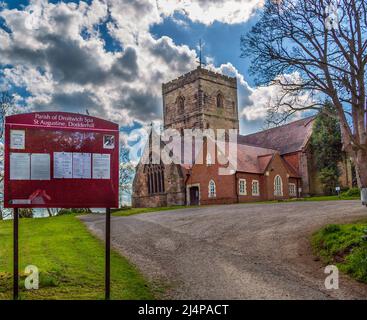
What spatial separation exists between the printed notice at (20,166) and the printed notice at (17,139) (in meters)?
0.17

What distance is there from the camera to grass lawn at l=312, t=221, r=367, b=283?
10341 mm

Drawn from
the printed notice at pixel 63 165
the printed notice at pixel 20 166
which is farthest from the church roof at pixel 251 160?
the printed notice at pixel 20 166

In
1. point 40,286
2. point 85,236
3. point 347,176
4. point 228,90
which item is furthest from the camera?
point 228,90

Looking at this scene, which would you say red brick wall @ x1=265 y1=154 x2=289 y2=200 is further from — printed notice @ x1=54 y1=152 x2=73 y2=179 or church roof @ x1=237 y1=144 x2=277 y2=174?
printed notice @ x1=54 y1=152 x2=73 y2=179

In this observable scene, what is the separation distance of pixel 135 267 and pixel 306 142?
141 ft

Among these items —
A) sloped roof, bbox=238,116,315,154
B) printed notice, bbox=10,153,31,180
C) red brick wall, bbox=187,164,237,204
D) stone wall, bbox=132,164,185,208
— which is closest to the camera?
printed notice, bbox=10,153,31,180

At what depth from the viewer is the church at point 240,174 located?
41.9 meters

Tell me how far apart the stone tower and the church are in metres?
0.19

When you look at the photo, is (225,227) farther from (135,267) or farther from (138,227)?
(135,267)

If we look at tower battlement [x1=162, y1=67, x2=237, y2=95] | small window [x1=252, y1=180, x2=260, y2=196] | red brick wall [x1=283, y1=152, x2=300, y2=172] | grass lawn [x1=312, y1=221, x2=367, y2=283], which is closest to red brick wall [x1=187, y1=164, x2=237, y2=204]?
small window [x1=252, y1=180, x2=260, y2=196]

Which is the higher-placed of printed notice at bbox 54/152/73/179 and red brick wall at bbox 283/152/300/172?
red brick wall at bbox 283/152/300/172

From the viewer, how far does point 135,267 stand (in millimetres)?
11531

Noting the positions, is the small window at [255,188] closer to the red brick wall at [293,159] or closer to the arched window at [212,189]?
the arched window at [212,189]
